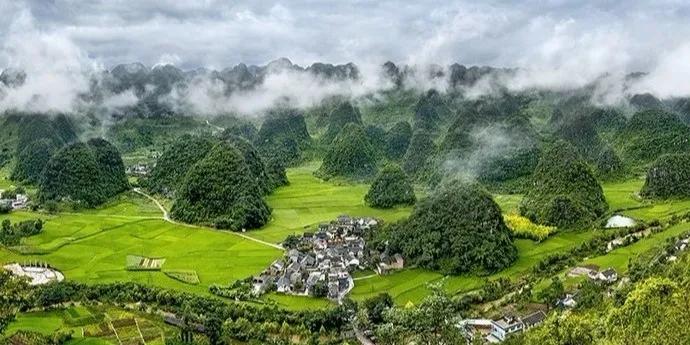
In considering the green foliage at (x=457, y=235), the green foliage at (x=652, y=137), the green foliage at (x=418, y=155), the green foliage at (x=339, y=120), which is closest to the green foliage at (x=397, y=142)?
the green foliage at (x=418, y=155)

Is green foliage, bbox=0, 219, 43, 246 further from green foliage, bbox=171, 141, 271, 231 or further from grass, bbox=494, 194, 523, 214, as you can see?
grass, bbox=494, 194, 523, 214

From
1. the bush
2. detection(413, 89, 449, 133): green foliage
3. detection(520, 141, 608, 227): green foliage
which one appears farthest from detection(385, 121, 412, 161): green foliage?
the bush

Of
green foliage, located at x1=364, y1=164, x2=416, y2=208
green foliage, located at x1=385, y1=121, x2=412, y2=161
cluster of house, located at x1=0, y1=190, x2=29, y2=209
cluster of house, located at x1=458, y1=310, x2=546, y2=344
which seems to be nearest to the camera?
cluster of house, located at x1=458, y1=310, x2=546, y2=344

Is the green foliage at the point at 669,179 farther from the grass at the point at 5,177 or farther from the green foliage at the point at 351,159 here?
the grass at the point at 5,177

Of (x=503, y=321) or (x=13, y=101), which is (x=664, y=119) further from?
(x=13, y=101)

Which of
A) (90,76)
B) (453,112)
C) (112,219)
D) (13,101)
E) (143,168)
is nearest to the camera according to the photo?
(112,219)

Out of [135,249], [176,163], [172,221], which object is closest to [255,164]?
[176,163]

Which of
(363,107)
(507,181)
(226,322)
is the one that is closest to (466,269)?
(226,322)
